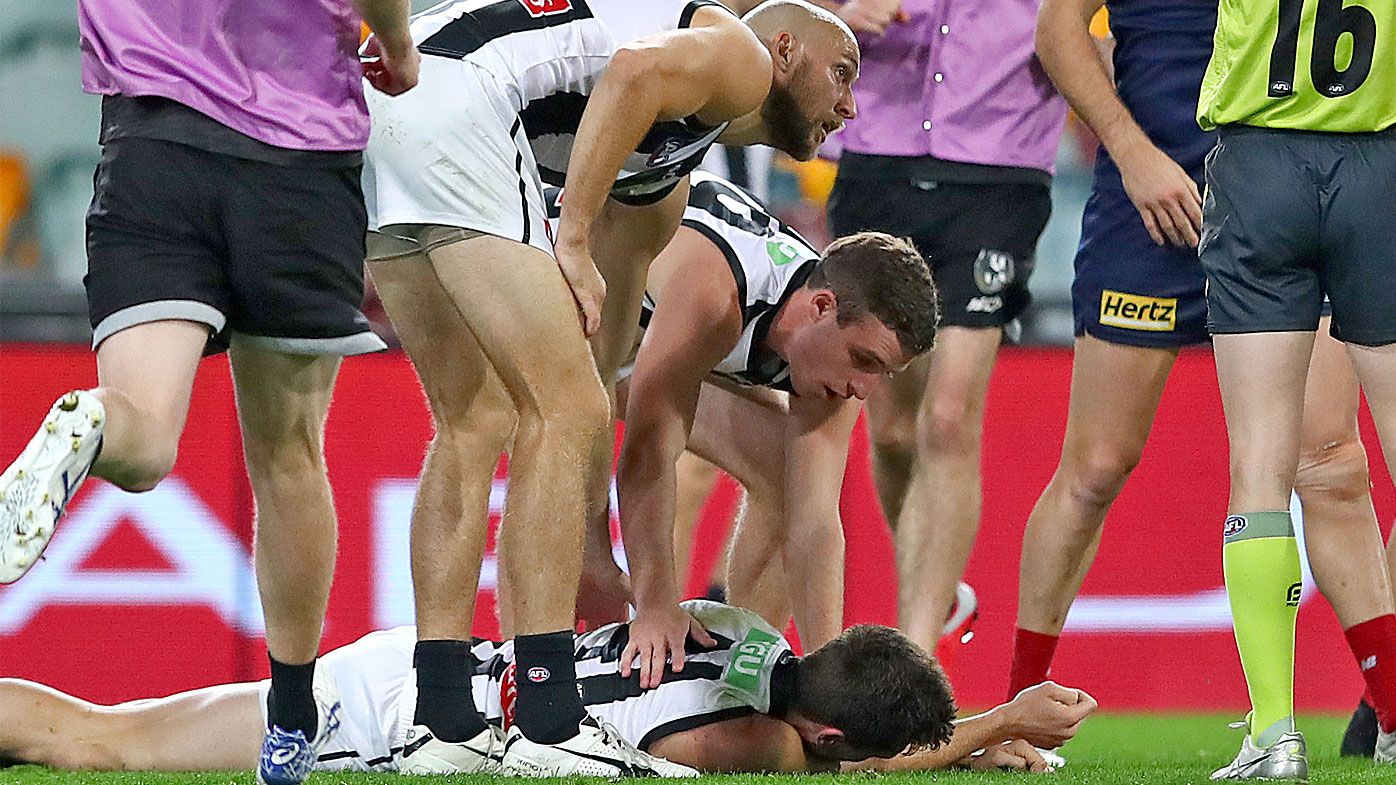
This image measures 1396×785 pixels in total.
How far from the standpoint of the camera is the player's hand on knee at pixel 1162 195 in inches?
188

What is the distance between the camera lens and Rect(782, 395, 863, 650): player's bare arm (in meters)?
4.58

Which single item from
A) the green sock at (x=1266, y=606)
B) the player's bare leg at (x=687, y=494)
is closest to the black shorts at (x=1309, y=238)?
the green sock at (x=1266, y=606)

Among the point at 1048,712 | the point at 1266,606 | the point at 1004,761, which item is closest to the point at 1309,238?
the point at 1266,606

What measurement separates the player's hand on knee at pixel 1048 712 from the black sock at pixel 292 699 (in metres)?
1.52

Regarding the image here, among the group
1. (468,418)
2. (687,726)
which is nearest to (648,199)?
(468,418)

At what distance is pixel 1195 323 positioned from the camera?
4.86 m

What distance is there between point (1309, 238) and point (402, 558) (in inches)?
159

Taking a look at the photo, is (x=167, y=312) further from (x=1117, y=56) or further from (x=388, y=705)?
(x=1117, y=56)

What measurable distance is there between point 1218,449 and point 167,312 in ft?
15.9

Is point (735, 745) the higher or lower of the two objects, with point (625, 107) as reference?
lower

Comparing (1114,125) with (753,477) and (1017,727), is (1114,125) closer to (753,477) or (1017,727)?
(753,477)

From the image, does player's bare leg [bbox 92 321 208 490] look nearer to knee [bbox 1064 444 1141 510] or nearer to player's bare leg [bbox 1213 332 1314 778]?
player's bare leg [bbox 1213 332 1314 778]

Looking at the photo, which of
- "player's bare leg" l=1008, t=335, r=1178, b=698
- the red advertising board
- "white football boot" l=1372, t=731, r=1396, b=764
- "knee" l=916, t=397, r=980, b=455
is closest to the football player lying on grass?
"player's bare leg" l=1008, t=335, r=1178, b=698

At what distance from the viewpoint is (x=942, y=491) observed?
5.45 meters
